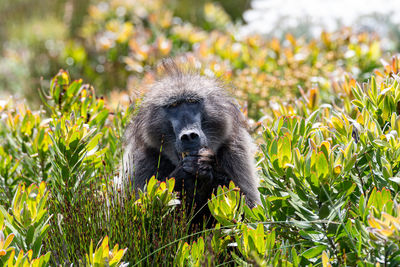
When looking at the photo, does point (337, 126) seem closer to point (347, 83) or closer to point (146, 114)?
point (347, 83)

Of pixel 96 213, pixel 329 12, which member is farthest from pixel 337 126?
pixel 329 12

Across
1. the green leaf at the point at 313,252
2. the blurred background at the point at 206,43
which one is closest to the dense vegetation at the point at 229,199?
the green leaf at the point at 313,252

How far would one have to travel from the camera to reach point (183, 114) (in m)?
3.44

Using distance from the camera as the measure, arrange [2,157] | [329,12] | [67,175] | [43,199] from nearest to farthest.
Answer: [43,199] → [67,175] → [2,157] → [329,12]

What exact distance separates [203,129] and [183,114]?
19 centimetres

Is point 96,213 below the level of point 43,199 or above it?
below

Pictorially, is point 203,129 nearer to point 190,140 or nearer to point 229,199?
point 190,140

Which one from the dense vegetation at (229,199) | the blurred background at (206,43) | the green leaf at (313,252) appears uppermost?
the blurred background at (206,43)

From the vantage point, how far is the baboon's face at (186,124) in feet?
10.4

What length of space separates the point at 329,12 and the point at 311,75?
3856 millimetres

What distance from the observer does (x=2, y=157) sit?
3.56m

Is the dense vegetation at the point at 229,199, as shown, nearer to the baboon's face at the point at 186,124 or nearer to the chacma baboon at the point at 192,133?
the chacma baboon at the point at 192,133

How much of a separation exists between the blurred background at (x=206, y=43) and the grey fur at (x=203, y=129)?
0.35 m

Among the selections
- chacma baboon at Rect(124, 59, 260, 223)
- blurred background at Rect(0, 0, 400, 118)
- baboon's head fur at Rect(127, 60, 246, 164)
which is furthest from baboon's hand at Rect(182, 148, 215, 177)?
blurred background at Rect(0, 0, 400, 118)
